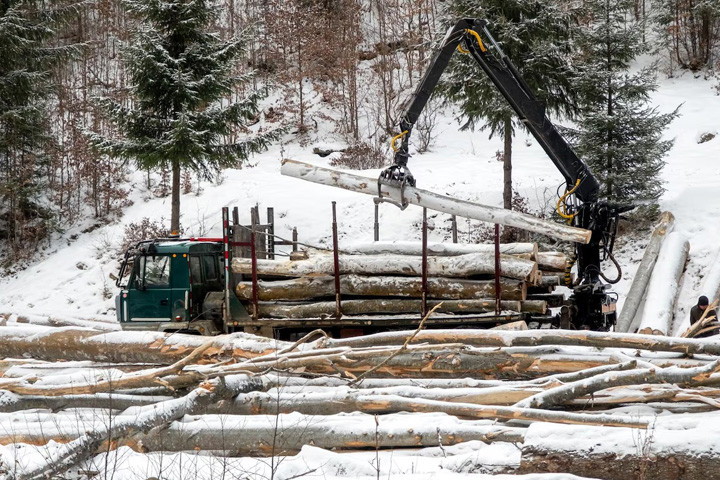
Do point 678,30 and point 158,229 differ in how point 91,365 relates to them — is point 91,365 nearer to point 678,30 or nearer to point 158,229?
point 158,229

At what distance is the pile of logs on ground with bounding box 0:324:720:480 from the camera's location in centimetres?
485

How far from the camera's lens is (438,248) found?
10945 mm

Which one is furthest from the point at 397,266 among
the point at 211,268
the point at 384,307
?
the point at 211,268

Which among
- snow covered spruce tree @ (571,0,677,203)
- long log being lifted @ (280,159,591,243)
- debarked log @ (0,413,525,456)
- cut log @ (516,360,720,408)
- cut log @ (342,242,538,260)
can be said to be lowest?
debarked log @ (0,413,525,456)

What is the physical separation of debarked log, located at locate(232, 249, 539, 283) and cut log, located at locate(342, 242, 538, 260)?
24 cm

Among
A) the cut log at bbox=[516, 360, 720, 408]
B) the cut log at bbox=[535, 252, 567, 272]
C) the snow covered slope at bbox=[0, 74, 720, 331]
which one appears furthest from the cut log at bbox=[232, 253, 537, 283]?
the snow covered slope at bbox=[0, 74, 720, 331]

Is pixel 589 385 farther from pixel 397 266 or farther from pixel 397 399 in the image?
pixel 397 266

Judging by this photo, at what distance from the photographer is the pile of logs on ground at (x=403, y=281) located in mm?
10375

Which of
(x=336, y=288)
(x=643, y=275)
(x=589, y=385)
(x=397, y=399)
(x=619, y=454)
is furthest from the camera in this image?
(x=643, y=275)

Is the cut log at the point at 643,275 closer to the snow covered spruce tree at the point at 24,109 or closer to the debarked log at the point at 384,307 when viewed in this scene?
the debarked log at the point at 384,307

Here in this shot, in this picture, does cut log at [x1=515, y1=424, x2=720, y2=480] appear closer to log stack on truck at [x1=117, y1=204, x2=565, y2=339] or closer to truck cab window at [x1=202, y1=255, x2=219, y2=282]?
log stack on truck at [x1=117, y1=204, x2=565, y2=339]

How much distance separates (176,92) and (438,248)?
10.3m

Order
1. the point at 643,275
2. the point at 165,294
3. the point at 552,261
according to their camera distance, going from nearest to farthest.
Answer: the point at 552,261, the point at 165,294, the point at 643,275

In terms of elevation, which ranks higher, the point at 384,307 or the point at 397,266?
the point at 397,266
